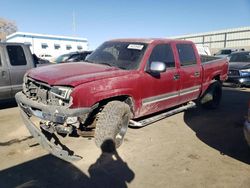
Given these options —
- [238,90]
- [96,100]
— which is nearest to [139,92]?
[96,100]

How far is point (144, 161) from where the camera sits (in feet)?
13.3

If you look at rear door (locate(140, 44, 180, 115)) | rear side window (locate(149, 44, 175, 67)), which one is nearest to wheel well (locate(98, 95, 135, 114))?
rear door (locate(140, 44, 180, 115))

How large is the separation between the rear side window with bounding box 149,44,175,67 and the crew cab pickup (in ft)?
12.3

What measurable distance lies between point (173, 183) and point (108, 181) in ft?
2.82

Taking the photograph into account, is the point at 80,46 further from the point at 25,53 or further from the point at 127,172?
the point at 127,172

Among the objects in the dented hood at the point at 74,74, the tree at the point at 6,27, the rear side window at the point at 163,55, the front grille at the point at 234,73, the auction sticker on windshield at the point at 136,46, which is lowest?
the front grille at the point at 234,73

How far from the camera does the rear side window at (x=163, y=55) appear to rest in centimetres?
521

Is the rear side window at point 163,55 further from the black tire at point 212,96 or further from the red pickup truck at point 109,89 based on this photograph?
the black tire at point 212,96

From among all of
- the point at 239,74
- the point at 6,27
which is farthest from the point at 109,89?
the point at 6,27

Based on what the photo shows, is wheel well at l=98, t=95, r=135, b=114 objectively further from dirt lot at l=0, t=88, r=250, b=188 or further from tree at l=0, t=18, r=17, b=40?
tree at l=0, t=18, r=17, b=40

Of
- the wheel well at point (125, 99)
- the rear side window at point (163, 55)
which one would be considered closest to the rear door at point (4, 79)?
the wheel well at point (125, 99)

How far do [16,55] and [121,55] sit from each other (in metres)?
3.40

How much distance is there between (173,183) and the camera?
345 centimetres

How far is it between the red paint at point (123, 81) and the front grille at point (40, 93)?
126mm
